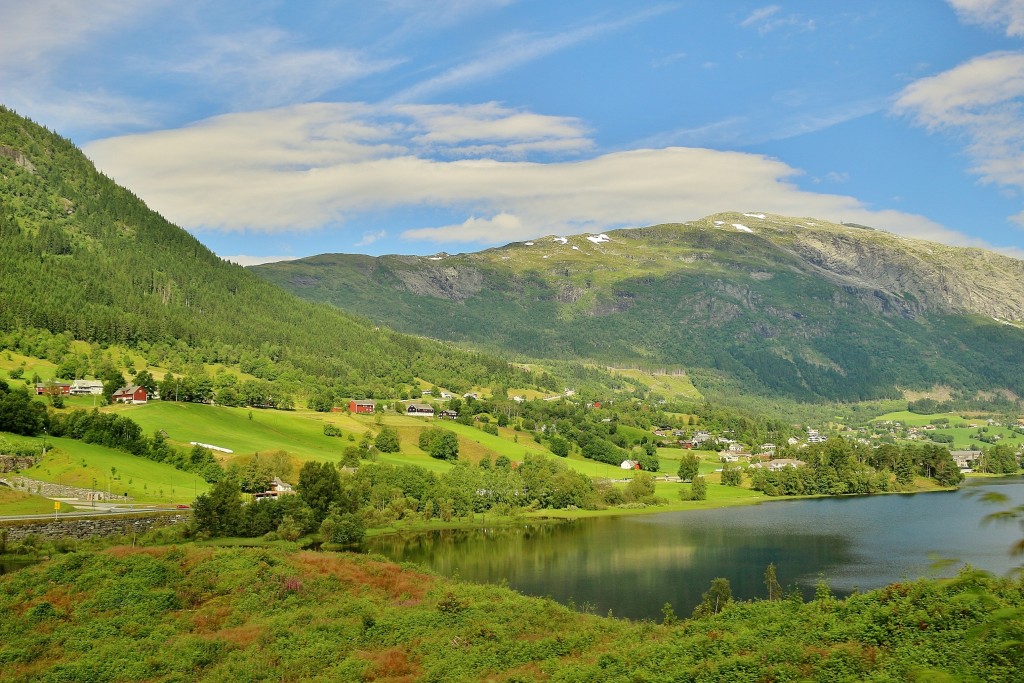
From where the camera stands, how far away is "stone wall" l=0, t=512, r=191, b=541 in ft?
230

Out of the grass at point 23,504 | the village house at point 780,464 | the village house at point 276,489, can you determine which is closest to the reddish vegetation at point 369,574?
the grass at point 23,504

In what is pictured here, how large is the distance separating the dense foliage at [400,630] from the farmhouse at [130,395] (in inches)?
3269

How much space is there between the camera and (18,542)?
66500mm

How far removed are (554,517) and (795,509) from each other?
40.9 meters

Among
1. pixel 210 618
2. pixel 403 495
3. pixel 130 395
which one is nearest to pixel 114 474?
pixel 403 495

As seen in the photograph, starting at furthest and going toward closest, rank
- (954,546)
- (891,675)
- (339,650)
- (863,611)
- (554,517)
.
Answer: (554,517), (954,546), (339,650), (863,611), (891,675)

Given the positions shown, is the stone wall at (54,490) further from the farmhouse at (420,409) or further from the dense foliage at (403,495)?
the farmhouse at (420,409)

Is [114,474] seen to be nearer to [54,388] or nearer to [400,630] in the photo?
[54,388]

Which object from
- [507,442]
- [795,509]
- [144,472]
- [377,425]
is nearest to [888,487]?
[795,509]

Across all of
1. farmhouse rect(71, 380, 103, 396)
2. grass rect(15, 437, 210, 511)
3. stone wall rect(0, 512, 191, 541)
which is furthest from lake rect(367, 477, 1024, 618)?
farmhouse rect(71, 380, 103, 396)

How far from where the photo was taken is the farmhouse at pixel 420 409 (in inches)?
7534

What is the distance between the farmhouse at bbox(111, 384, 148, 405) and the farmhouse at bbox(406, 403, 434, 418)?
65.8 metres

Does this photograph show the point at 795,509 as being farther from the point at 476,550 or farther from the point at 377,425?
the point at 377,425

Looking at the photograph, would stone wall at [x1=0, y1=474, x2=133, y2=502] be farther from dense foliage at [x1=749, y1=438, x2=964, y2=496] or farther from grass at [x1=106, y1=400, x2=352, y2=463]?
dense foliage at [x1=749, y1=438, x2=964, y2=496]
